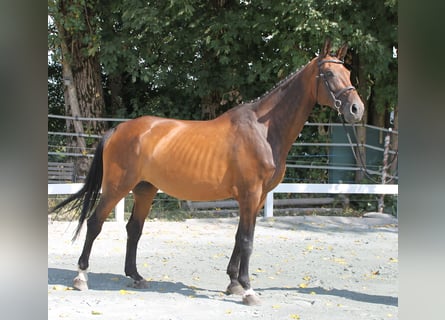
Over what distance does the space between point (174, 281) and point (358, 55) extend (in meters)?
6.59

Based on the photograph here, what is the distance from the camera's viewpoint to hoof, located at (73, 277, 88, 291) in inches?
171

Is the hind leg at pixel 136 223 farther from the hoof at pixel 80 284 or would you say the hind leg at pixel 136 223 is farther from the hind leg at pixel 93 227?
the hoof at pixel 80 284

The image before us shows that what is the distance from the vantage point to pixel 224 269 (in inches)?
210

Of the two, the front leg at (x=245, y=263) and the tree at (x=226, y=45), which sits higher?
the tree at (x=226, y=45)

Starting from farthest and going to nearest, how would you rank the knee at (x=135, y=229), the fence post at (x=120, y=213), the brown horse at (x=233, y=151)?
1. the fence post at (x=120, y=213)
2. the knee at (x=135, y=229)
3. the brown horse at (x=233, y=151)

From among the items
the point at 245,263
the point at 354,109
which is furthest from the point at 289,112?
the point at 245,263

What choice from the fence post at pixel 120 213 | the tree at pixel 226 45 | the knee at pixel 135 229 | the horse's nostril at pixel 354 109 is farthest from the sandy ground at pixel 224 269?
the tree at pixel 226 45

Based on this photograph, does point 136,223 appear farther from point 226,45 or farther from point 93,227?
point 226,45

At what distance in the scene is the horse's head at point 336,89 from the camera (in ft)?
13.1

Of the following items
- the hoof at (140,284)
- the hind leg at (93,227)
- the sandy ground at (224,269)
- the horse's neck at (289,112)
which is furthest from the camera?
the hoof at (140,284)

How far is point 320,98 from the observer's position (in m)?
4.18

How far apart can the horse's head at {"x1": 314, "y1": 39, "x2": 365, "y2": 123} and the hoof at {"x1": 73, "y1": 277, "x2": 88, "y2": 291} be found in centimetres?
242
